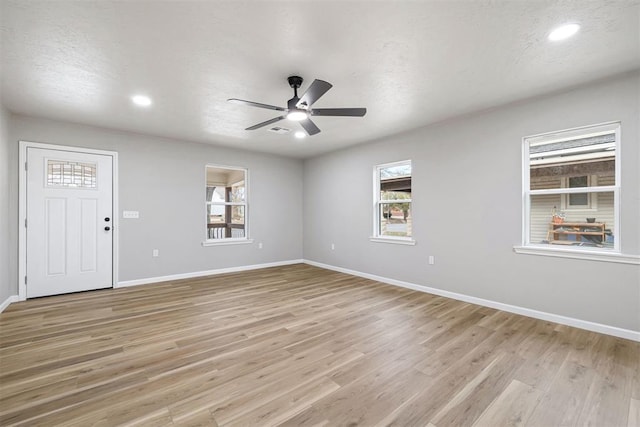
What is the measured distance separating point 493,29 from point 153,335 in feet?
13.2

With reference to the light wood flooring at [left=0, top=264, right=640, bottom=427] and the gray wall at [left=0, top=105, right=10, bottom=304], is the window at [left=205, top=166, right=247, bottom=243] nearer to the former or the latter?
the light wood flooring at [left=0, top=264, right=640, bottom=427]

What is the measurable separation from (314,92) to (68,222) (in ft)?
14.2

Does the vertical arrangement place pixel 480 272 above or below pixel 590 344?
above

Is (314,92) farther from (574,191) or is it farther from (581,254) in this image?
(581,254)

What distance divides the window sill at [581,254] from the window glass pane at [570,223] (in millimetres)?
144

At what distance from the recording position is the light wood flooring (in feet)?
5.62

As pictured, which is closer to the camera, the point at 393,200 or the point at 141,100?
the point at 141,100

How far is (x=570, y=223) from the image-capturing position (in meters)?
3.15

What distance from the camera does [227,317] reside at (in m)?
3.28

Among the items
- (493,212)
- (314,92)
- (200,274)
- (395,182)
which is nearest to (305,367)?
(314,92)

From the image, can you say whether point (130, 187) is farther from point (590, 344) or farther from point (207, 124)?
point (590, 344)

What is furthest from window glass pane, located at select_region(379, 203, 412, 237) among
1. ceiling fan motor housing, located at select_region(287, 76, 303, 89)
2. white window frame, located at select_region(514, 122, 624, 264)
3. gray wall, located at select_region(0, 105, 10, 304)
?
gray wall, located at select_region(0, 105, 10, 304)

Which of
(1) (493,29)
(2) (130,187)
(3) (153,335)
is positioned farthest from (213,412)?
(2) (130,187)

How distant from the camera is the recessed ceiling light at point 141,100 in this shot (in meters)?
3.25
